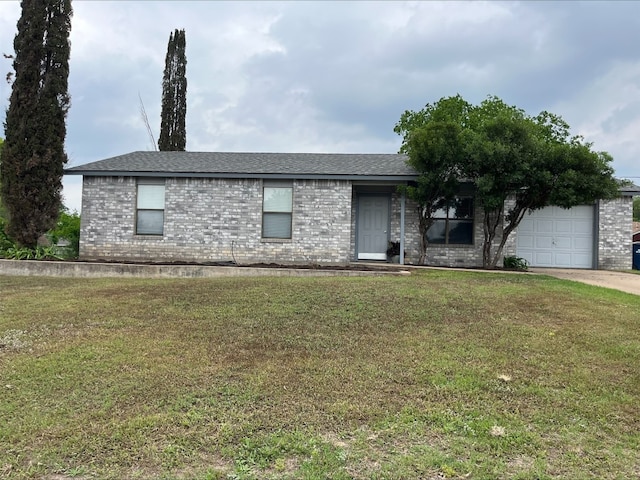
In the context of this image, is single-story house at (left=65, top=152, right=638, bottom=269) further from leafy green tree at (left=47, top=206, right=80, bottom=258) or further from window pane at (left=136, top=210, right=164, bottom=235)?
leafy green tree at (left=47, top=206, right=80, bottom=258)

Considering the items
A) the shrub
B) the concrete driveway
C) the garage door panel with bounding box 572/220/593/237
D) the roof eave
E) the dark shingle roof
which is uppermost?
the dark shingle roof

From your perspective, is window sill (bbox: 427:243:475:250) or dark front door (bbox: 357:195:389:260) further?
dark front door (bbox: 357:195:389:260)

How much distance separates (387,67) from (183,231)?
335 inches

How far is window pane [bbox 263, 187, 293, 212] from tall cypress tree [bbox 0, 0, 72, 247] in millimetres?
6159

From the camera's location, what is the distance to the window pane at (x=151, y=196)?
13.5 meters

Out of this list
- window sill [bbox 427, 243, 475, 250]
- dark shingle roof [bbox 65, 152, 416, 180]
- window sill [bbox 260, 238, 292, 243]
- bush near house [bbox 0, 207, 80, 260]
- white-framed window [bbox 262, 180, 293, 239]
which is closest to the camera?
bush near house [bbox 0, 207, 80, 260]

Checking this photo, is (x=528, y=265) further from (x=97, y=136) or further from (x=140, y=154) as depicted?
(x=97, y=136)

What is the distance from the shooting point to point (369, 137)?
22.7 metres

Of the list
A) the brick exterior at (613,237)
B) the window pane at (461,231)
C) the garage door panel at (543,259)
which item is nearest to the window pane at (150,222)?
the window pane at (461,231)

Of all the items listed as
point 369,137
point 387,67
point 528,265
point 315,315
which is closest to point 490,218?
point 528,265

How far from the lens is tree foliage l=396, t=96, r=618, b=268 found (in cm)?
1099

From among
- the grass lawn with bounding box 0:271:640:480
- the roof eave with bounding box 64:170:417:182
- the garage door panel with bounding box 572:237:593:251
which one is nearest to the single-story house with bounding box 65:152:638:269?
the roof eave with bounding box 64:170:417:182

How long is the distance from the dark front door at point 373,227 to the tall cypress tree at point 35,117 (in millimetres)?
9074

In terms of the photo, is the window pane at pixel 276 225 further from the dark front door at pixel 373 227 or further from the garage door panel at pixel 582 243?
the garage door panel at pixel 582 243
